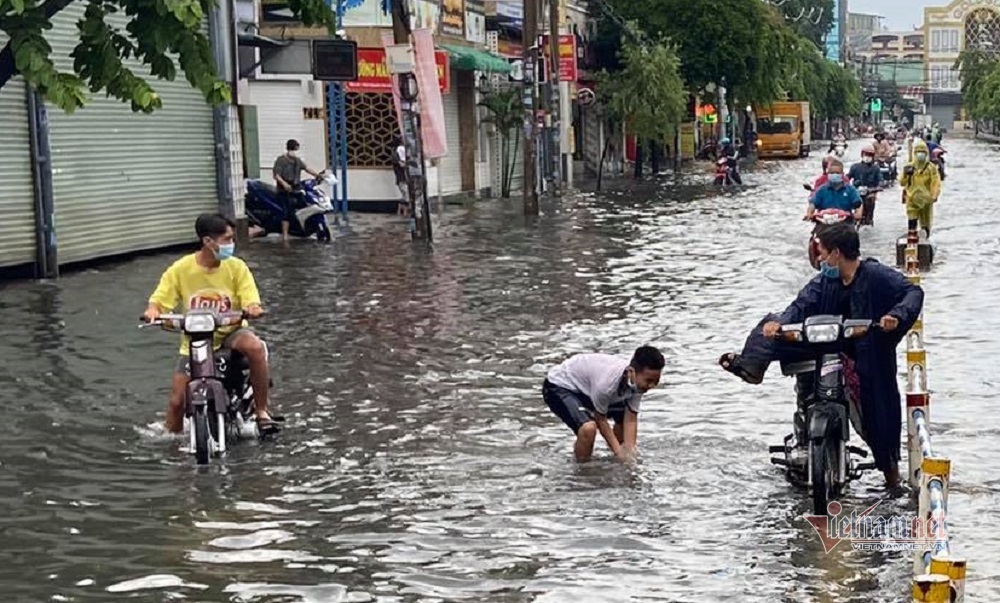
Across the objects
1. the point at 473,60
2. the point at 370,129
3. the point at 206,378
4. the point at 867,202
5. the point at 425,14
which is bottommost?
the point at 867,202

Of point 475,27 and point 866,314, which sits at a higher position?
point 475,27

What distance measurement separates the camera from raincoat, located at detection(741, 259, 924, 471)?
8.30m

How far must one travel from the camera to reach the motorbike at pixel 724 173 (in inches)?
1896

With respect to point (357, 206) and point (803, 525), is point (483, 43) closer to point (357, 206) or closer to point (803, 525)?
point (357, 206)

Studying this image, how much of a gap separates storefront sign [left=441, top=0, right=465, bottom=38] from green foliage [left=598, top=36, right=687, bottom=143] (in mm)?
15290

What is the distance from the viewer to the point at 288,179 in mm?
25812

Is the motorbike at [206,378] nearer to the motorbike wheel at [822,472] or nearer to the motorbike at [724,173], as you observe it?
the motorbike wheel at [822,472]

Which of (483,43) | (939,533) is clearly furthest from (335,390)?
(483,43)

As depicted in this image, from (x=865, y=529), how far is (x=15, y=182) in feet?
44.6

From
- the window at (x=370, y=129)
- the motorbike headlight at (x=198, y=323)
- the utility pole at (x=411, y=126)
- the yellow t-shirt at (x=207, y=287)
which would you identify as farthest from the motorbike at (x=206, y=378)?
the window at (x=370, y=129)

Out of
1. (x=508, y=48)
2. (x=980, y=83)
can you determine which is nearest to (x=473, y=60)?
(x=508, y=48)

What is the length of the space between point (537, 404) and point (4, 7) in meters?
4.56

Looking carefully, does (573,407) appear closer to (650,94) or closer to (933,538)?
(933,538)

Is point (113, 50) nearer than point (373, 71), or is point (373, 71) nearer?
point (113, 50)
